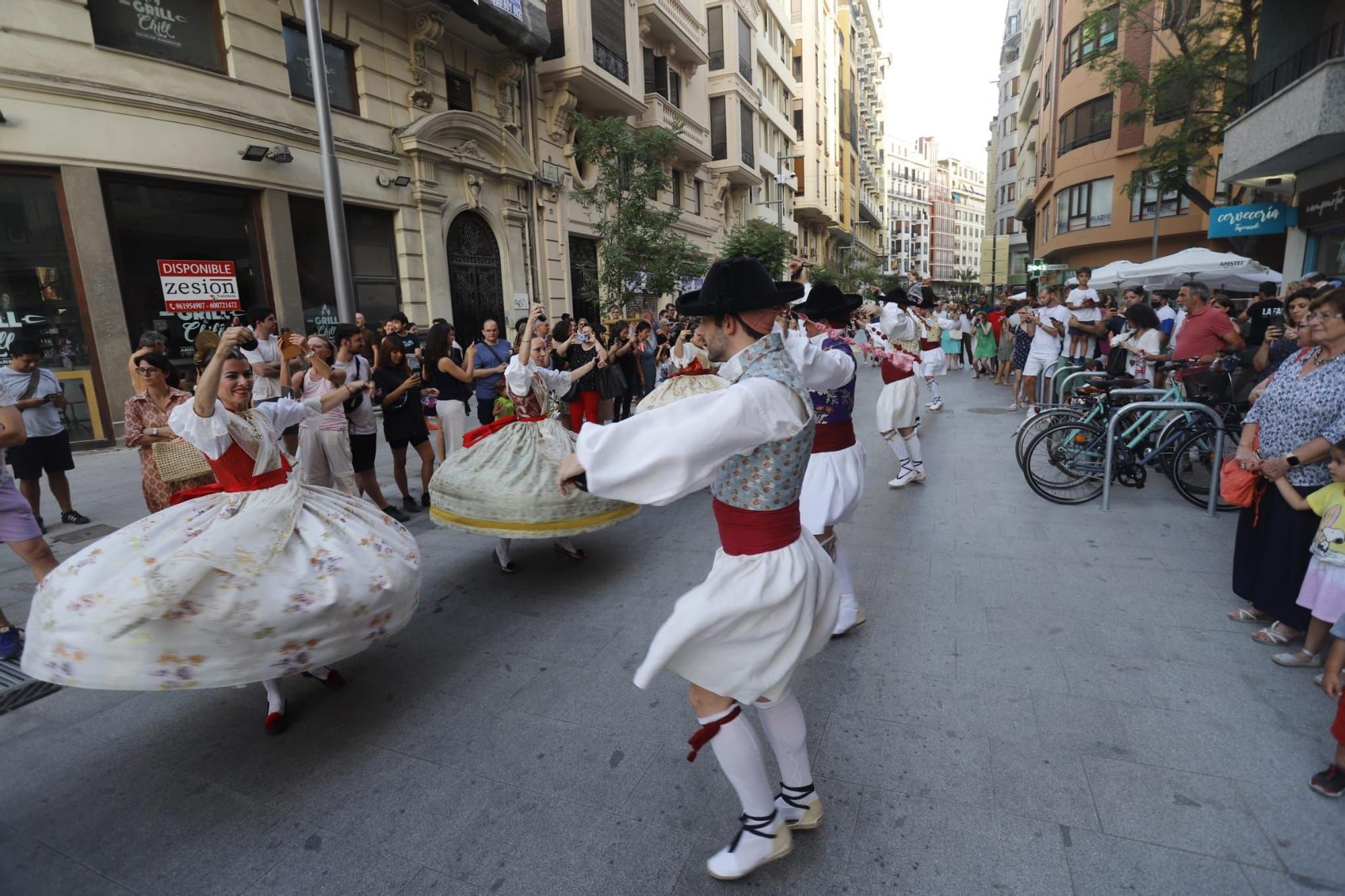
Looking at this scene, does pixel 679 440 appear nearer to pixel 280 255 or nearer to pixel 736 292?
pixel 736 292

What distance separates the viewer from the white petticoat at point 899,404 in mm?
7184

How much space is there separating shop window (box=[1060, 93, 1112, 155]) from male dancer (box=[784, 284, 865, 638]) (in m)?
29.2

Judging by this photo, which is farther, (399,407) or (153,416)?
(399,407)

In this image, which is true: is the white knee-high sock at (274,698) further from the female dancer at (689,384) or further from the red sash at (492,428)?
the female dancer at (689,384)

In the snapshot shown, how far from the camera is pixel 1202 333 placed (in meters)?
Result: 7.43

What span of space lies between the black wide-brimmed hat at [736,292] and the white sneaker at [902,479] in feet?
17.4

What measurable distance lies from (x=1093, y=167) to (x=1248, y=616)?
29.9 metres

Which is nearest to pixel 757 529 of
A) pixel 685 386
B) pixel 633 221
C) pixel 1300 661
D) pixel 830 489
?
pixel 830 489

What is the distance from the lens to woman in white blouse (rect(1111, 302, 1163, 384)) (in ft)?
27.1

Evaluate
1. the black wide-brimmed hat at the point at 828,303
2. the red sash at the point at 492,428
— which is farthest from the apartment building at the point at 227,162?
the black wide-brimmed hat at the point at 828,303

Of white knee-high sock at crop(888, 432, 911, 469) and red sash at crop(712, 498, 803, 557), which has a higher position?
red sash at crop(712, 498, 803, 557)

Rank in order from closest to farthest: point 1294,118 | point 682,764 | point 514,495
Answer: point 682,764 → point 514,495 → point 1294,118

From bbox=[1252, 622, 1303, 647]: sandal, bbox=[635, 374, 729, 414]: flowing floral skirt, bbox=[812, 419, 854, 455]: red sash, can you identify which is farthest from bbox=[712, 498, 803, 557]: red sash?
bbox=[635, 374, 729, 414]: flowing floral skirt

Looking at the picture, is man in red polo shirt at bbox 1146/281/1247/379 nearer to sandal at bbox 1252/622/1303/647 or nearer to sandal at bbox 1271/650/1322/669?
sandal at bbox 1252/622/1303/647
